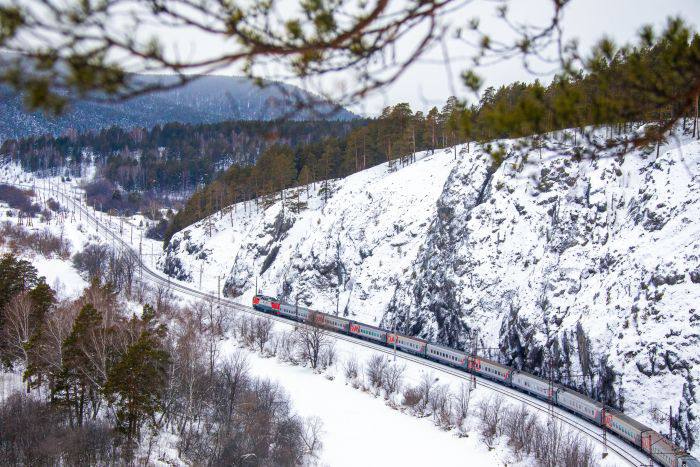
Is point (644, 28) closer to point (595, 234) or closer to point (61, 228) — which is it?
point (595, 234)

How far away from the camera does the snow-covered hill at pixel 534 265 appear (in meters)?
24.0

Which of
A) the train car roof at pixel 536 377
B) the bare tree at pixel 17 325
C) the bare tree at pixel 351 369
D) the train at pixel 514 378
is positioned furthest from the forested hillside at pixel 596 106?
the bare tree at pixel 351 369

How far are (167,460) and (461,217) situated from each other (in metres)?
27.8

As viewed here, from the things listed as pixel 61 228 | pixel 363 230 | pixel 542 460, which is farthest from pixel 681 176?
pixel 61 228

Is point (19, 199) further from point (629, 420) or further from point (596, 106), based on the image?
point (596, 106)

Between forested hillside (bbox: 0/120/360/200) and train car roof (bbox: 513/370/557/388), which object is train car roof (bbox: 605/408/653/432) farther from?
forested hillside (bbox: 0/120/360/200)

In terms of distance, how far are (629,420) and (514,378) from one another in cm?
744

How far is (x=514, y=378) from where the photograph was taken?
2848cm

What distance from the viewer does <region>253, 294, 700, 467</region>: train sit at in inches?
792

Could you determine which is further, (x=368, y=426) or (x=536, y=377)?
(x=536, y=377)

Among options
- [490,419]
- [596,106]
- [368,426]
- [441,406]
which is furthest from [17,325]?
[596,106]

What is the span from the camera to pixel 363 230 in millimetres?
47469

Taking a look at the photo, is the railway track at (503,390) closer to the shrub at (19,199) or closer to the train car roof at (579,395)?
the train car roof at (579,395)

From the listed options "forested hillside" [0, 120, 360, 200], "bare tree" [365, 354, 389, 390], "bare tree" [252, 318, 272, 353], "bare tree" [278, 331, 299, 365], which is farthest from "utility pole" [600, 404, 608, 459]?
"forested hillside" [0, 120, 360, 200]
